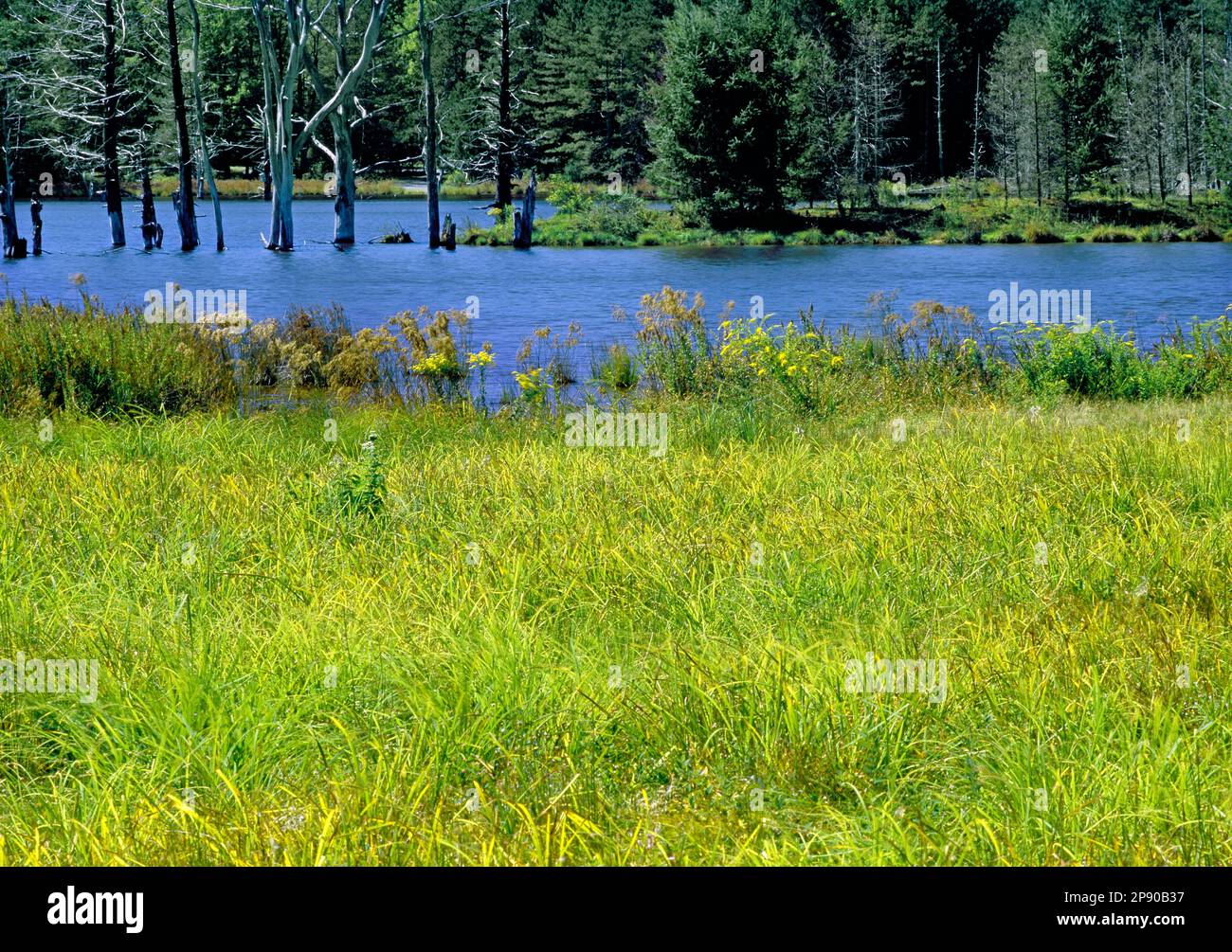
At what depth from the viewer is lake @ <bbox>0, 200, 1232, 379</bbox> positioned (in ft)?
77.5

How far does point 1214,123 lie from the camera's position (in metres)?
57.7

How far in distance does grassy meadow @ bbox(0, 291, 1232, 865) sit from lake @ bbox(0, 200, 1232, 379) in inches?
394

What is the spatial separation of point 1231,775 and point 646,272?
30522 millimetres

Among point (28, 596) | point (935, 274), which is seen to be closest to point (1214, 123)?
point (935, 274)

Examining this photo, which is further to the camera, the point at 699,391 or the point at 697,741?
the point at 699,391

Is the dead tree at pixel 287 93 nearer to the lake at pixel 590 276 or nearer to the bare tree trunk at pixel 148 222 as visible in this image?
the lake at pixel 590 276

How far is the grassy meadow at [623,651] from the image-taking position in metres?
3.27

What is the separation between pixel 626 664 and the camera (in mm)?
4340

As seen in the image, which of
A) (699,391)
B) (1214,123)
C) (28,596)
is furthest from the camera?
(1214,123)

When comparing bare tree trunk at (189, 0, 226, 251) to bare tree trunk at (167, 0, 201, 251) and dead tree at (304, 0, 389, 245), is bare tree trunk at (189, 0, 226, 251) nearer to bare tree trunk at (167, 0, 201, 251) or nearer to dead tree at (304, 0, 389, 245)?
bare tree trunk at (167, 0, 201, 251)

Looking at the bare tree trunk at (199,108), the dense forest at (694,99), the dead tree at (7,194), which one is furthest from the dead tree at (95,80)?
the bare tree trunk at (199,108)

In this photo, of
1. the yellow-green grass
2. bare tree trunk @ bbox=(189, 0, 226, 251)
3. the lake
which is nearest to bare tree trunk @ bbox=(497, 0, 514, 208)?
the lake

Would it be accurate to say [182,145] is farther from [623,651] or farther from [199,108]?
[623,651]

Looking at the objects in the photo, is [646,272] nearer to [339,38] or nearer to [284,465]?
[339,38]
